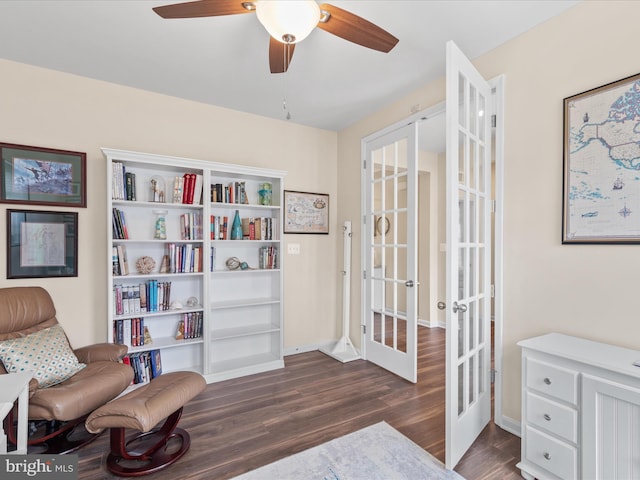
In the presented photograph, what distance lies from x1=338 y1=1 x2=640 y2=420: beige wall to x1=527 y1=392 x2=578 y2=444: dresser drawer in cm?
47

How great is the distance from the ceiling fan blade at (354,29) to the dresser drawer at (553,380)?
6.31 ft

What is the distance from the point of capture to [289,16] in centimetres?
141

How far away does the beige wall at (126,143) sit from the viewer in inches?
101

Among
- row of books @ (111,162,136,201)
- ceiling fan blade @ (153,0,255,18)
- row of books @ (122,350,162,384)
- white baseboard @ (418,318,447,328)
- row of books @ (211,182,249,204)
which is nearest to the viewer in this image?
ceiling fan blade @ (153,0,255,18)

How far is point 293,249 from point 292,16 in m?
2.62

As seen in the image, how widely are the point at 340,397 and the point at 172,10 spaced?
2865 millimetres

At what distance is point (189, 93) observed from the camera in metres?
3.04

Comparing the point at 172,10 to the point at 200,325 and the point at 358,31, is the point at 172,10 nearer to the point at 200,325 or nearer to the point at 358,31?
the point at 358,31

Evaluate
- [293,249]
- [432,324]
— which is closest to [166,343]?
[293,249]

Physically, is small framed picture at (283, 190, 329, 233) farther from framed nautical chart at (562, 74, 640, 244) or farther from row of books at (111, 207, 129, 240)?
framed nautical chart at (562, 74, 640, 244)

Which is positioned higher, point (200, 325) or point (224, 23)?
point (224, 23)

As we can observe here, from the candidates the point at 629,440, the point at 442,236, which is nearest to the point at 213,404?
the point at 629,440

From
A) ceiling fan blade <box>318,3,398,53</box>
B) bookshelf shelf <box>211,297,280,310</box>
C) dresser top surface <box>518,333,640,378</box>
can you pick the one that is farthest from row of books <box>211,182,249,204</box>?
dresser top surface <box>518,333,640,378</box>

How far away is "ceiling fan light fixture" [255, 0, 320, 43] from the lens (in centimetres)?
138
